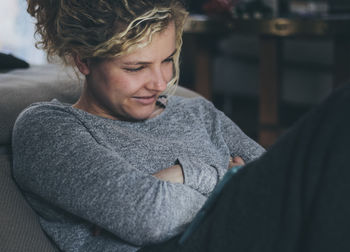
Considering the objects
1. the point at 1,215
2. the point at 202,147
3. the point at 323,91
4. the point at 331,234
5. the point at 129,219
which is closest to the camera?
the point at 331,234

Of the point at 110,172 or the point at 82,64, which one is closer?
the point at 110,172

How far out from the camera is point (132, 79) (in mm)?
956

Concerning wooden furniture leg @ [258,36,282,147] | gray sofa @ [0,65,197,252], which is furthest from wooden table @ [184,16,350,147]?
gray sofa @ [0,65,197,252]

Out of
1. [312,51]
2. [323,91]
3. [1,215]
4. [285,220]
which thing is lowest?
[323,91]

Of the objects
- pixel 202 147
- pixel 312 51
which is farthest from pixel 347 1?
pixel 202 147

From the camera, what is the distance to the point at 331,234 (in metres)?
0.61

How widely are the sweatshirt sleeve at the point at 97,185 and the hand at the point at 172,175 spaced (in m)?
0.04

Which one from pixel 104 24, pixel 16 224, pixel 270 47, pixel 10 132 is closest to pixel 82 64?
pixel 104 24

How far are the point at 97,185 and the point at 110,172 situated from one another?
1.2 inches

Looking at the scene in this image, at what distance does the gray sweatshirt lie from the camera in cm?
81

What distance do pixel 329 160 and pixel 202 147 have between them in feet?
1.44

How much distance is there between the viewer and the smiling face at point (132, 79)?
946 millimetres

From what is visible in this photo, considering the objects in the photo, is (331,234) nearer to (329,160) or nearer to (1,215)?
(329,160)

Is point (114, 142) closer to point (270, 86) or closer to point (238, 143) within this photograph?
point (238, 143)
